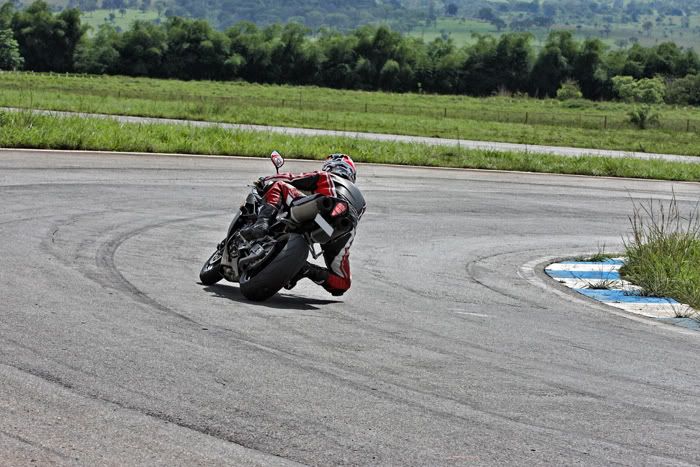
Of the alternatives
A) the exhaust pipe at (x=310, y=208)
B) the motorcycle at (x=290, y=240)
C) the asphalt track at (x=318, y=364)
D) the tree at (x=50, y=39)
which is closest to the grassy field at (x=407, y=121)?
the asphalt track at (x=318, y=364)

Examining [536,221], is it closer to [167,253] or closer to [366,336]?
[167,253]

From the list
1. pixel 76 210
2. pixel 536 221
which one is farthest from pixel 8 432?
pixel 536 221

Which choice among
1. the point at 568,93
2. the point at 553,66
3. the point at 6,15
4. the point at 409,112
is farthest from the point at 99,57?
the point at 409,112

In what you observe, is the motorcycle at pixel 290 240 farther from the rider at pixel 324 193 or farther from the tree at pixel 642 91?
the tree at pixel 642 91

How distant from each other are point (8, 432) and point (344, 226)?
14.0ft

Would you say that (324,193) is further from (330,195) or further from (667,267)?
(667,267)

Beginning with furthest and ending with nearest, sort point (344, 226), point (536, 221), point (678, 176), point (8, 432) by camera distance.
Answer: point (678, 176) → point (536, 221) → point (344, 226) → point (8, 432)

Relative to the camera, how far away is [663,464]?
17.5 ft

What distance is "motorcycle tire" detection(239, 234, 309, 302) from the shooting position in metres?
8.91

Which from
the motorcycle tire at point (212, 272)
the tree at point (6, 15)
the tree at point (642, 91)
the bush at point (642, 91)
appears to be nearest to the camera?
the motorcycle tire at point (212, 272)

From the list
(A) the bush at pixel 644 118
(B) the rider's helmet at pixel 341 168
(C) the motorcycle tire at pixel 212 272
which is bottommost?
(A) the bush at pixel 644 118

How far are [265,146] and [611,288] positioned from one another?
53.3 ft

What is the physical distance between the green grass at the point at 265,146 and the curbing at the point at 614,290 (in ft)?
43.9

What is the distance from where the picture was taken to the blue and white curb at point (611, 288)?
10.9m
